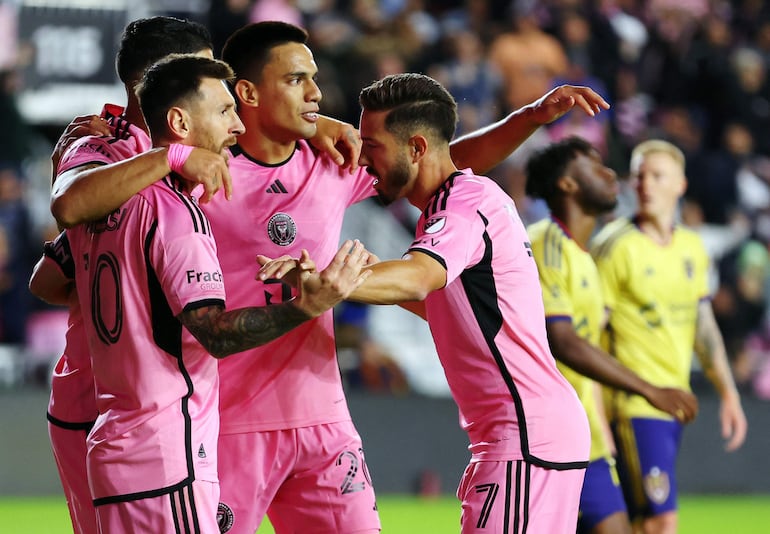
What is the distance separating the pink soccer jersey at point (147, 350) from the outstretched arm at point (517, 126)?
1671 millimetres

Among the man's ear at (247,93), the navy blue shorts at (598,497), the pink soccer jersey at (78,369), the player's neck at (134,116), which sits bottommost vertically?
the navy blue shorts at (598,497)

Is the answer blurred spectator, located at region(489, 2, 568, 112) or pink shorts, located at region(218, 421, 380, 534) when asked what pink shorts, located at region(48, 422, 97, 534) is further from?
blurred spectator, located at region(489, 2, 568, 112)

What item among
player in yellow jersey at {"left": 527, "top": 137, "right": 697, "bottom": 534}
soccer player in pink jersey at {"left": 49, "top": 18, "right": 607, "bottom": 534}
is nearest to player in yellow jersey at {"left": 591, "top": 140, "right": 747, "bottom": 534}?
player in yellow jersey at {"left": 527, "top": 137, "right": 697, "bottom": 534}

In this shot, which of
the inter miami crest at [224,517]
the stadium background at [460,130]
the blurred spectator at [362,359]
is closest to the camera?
the inter miami crest at [224,517]

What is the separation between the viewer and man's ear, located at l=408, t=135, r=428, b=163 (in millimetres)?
4586

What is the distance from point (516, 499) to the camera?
4.38 m

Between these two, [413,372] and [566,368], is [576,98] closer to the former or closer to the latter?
[566,368]

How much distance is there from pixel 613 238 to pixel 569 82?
712cm

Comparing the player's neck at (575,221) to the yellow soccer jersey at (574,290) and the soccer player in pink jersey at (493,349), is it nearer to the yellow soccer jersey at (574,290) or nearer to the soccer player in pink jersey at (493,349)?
the yellow soccer jersey at (574,290)

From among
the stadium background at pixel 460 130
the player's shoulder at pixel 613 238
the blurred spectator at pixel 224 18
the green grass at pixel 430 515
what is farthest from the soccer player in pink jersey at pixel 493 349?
the blurred spectator at pixel 224 18

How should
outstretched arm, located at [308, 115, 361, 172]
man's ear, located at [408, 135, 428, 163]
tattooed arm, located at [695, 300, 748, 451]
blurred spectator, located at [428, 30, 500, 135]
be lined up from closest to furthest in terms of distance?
man's ear, located at [408, 135, 428, 163] → outstretched arm, located at [308, 115, 361, 172] → tattooed arm, located at [695, 300, 748, 451] → blurred spectator, located at [428, 30, 500, 135]

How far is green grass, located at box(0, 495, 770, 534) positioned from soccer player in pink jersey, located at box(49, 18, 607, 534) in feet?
17.0

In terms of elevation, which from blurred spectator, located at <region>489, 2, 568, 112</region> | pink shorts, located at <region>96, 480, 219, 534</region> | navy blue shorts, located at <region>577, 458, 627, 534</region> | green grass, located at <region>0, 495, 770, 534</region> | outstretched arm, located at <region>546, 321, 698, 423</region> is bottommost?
green grass, located at <region>0, 495, 770, 534</region>

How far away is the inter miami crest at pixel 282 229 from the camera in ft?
16.4
